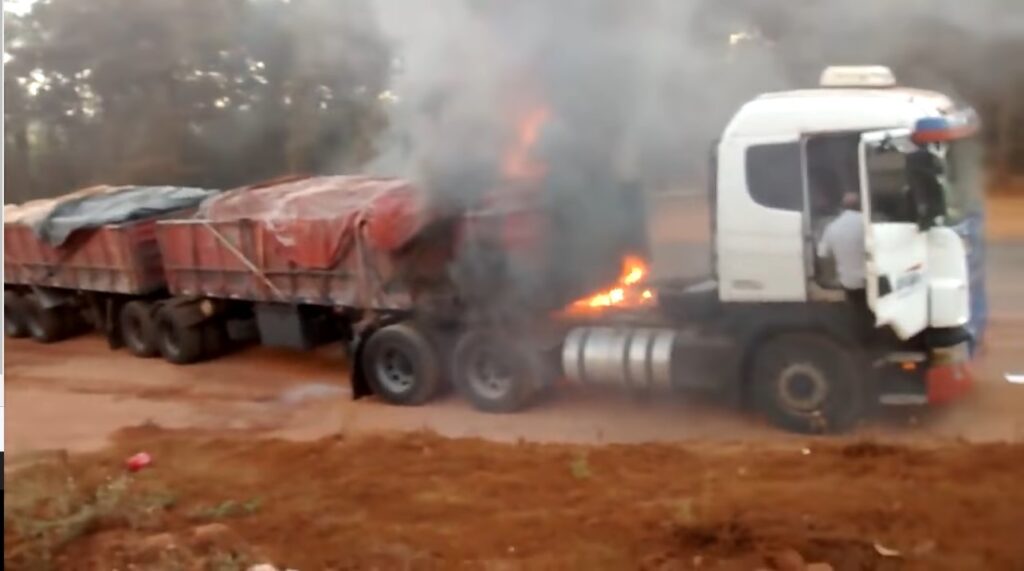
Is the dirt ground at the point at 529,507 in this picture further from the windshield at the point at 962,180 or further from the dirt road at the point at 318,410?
the windshield at the point at 962,180

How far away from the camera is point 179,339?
12750 mm

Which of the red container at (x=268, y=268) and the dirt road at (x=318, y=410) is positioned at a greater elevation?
the red container at (x=268, y=268)

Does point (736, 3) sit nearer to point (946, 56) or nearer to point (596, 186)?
point (596, 186)

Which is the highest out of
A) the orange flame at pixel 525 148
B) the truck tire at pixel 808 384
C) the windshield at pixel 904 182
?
the orange flame at pixel 525 148

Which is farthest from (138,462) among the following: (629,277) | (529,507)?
(629,277)

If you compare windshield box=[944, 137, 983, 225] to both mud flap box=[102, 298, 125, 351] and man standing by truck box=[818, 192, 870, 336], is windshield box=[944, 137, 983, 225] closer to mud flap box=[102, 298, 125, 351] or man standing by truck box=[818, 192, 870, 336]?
man standing by truck box=[818, 192, 870, 336]

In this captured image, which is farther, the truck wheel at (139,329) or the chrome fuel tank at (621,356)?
the truck wheel at (139,329)

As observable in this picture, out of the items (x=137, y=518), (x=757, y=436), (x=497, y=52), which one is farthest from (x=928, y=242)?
(x=137, y=518)

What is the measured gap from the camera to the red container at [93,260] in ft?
43.7

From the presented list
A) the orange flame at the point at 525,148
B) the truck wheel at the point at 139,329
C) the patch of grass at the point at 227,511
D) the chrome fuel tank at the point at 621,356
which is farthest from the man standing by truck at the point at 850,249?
the truck wheel at the point at 139,329

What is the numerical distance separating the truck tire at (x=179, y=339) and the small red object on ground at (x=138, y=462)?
4170 millimetres

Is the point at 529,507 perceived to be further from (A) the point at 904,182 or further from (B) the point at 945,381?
Result: (A) the point at 904,182

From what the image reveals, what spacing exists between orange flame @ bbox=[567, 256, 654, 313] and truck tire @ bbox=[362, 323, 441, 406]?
1290 mm

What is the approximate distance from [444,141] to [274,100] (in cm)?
1086
